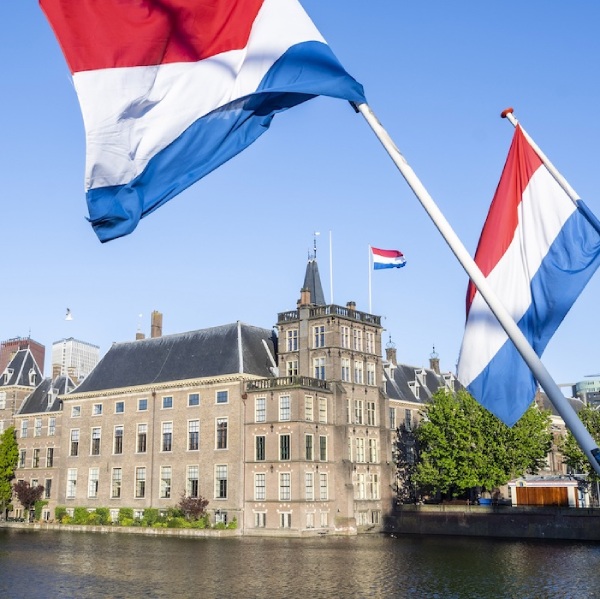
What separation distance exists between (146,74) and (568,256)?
24.3 feet

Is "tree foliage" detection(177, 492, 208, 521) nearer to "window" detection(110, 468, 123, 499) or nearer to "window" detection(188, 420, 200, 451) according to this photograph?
"window" detection(188, 420, 200, 451)

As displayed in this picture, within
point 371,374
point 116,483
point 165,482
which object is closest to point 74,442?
point 116,483

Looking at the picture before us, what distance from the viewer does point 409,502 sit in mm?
81938

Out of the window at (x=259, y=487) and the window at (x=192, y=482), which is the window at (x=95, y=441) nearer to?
the window at (x=192, y=482)

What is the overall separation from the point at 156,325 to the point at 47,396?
58.3ft

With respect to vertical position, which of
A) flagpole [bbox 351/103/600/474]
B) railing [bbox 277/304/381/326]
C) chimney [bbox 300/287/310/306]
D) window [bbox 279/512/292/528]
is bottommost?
window [bbox 279/512/292/528]

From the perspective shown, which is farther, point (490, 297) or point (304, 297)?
point (304, 297)

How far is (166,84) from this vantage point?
12.3 m

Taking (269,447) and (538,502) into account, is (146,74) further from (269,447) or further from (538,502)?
(538,502)

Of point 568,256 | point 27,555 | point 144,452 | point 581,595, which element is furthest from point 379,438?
point 568,256

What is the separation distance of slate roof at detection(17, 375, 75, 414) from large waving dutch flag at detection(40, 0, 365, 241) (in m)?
85.0

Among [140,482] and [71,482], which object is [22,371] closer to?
[71,482]

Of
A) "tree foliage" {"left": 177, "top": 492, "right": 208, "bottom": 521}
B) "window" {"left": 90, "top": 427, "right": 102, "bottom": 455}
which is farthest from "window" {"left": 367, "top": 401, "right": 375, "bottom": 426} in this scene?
"window" {"left": 90, "top": 427, "right": 102, "bottom": 455}

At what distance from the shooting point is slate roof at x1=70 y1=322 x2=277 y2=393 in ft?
246
